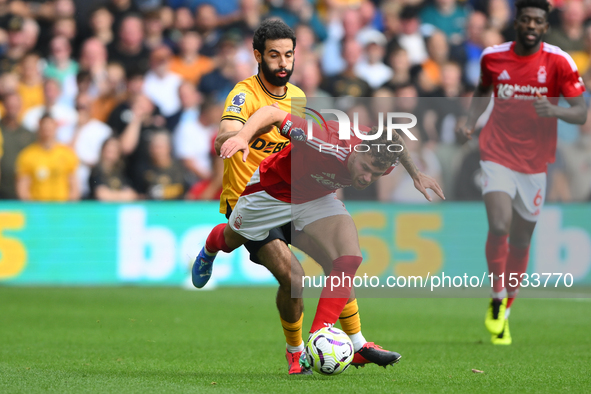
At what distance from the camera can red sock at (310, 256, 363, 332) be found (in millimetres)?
5422

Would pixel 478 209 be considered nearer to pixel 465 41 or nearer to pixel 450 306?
pixel 450 306

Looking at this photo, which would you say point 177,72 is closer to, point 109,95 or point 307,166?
point 109,95

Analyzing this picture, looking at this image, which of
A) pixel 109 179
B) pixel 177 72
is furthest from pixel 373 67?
pixel 109 179

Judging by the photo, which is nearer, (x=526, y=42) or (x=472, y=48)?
(x=526, y=42)

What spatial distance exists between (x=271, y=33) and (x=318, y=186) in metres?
1.11

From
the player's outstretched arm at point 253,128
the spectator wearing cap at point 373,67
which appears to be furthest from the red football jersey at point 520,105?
the spectator wearing cap at point 373,67

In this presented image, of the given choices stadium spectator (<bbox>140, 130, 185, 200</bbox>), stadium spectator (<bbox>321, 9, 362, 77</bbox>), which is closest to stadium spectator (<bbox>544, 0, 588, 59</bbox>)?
stadium spectator (<bbox>321, 9, 362, 77</bbox>)

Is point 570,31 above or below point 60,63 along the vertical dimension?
above

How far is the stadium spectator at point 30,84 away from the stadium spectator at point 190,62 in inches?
83.3

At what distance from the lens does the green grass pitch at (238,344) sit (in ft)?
17.2

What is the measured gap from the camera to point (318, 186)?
18.8 feet

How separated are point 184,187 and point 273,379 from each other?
288 inches

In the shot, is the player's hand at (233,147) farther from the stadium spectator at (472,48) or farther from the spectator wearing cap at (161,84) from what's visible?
the stadium spectator at (472,48)

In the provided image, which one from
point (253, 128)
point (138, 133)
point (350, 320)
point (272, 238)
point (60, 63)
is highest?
point (60, 63)
